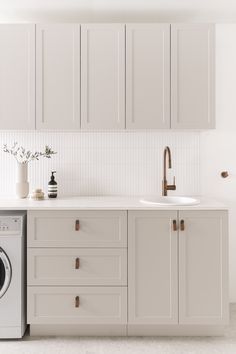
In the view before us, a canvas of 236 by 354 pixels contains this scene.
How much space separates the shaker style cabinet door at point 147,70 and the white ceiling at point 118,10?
21 cm

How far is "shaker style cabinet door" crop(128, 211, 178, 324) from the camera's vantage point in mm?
2334

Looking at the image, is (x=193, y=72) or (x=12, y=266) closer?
(x=12, y=266)

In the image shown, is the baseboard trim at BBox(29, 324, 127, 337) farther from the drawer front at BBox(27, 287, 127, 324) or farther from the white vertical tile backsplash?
the white vertical tile backsplash

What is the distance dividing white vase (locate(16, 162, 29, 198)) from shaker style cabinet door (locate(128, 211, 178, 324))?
37.2 inches

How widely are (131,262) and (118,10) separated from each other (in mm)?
1973

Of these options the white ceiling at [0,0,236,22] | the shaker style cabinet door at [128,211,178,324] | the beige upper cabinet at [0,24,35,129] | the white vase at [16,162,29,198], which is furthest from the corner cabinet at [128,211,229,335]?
the white ceiling at [0,0,236,22]

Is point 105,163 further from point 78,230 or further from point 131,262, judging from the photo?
point 131,262

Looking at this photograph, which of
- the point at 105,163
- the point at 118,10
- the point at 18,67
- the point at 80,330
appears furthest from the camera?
the point at 105,163

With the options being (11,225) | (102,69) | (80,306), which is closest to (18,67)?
(102,69)

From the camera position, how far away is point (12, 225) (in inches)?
90.9

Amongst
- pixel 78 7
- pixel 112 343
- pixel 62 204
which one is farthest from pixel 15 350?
pixel 78 7

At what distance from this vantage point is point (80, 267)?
7.67ft

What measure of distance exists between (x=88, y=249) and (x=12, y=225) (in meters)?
0.54

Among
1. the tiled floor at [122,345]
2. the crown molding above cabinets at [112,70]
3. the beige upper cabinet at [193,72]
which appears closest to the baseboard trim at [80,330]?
the tiled floor at [122,345]
